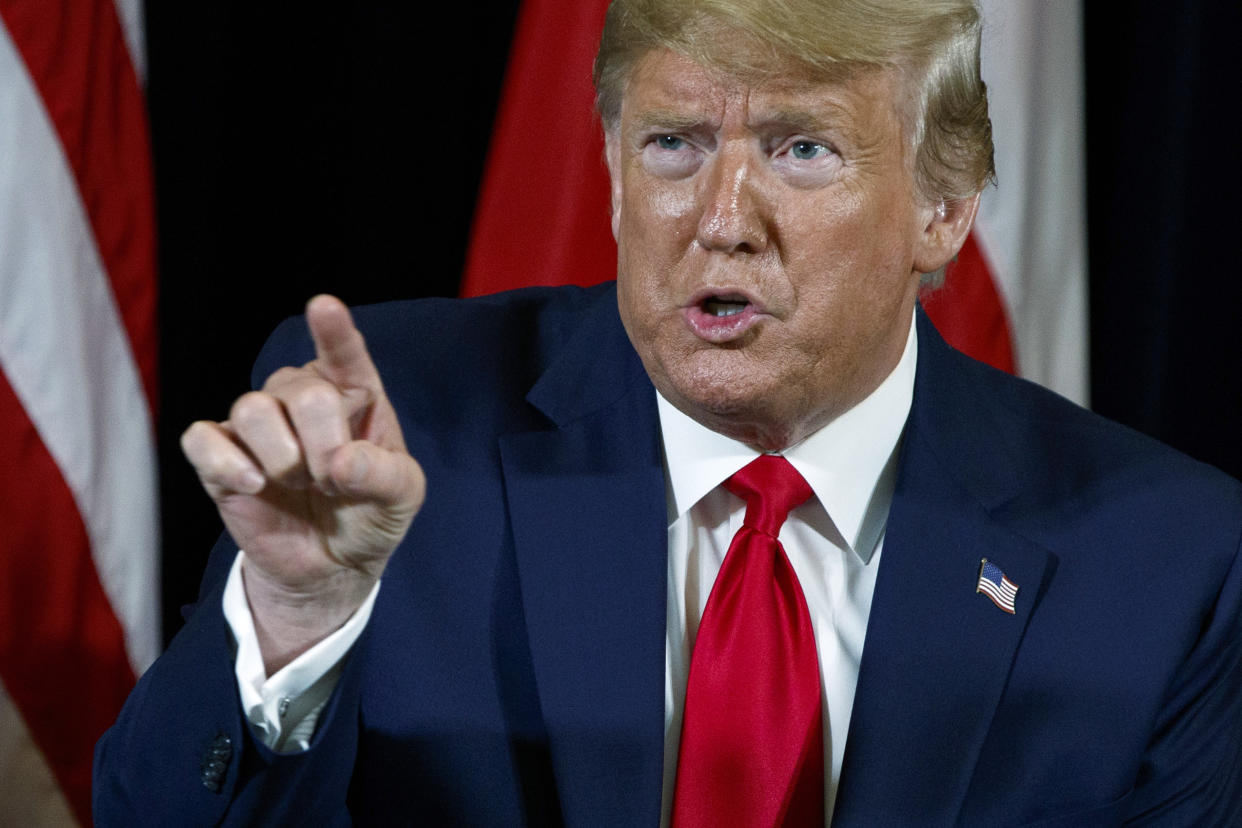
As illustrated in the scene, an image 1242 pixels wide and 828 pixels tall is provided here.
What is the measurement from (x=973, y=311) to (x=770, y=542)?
0.83 meters

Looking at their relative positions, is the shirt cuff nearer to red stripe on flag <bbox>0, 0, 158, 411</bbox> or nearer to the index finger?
the index finger

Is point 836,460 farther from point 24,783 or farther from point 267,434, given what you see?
point 24,783

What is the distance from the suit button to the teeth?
0.59m

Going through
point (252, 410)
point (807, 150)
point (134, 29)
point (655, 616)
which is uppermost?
point (134, 29)

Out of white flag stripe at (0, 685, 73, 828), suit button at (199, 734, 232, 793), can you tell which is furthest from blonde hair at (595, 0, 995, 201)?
white flag stripe at (0, 685, 73, 828)

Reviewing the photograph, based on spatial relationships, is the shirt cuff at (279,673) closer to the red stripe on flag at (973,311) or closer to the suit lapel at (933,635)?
the suit lapel at (933,635)

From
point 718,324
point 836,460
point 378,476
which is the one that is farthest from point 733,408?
point 378,476

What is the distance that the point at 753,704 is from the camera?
1361 mm

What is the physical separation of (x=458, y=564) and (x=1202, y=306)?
144 centimetres

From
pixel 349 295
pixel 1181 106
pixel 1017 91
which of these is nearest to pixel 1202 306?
pixel 1181 106

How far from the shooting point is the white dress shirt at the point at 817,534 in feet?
4.67

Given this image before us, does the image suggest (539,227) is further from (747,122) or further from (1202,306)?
(1202,306)

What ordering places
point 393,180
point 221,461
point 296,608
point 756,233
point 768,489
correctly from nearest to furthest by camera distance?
point 221,461
point 296,608
point 756,233
point 768,489
point 393,180

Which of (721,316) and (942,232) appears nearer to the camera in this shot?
(721,316)
